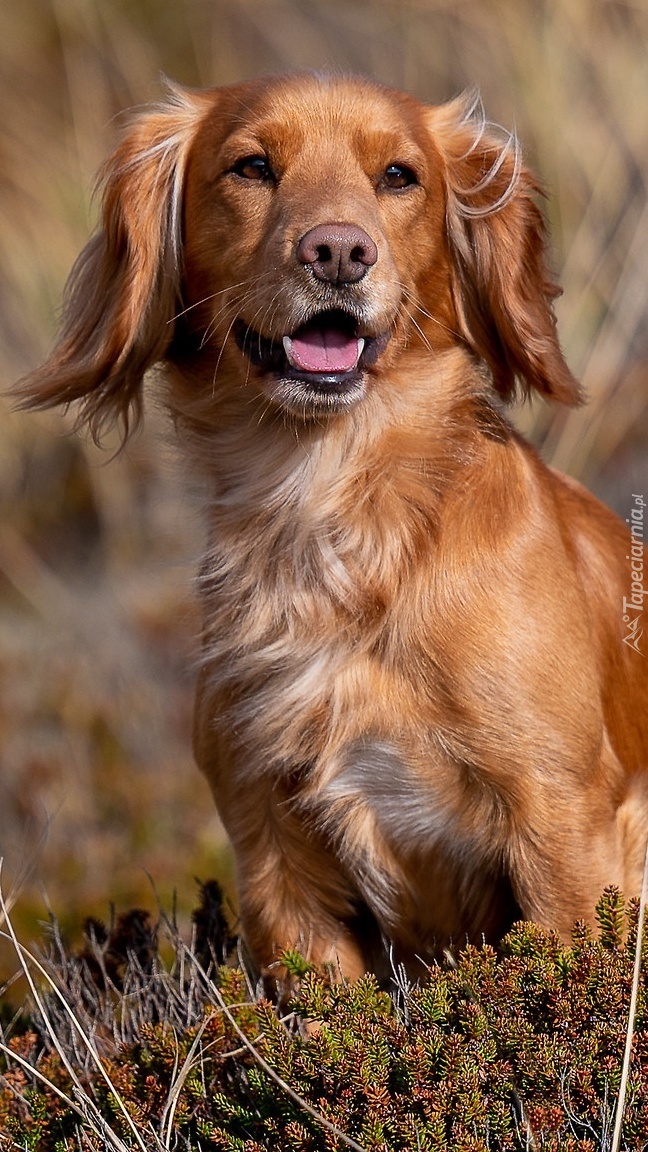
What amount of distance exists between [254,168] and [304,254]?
0.44 meters

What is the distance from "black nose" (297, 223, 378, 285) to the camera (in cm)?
286

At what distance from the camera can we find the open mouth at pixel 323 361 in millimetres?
3010

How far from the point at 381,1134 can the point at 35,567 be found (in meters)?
5.05

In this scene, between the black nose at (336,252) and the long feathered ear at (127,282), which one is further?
the long feathered ear at (127,282)

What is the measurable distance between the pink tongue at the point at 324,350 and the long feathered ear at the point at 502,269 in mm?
460

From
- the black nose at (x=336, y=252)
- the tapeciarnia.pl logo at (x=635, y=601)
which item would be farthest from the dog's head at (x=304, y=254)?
the tapeciarnia.pl logo at (x=635, y=601)

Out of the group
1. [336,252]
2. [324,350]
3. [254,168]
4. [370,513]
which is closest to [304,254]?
[336,252]

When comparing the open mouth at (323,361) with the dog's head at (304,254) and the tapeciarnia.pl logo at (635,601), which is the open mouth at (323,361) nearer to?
the dog's head at (304,254)

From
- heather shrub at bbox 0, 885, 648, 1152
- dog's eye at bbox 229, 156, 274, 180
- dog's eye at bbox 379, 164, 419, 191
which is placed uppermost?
dog's eye at bbox 379, 164, 419, 191

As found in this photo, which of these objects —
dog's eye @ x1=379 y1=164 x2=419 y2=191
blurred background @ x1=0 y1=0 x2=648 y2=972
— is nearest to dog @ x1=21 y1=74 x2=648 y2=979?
A: dog's eye @ x1=379 y1=164 x2=419 y2=191

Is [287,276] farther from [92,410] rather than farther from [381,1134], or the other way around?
[381,1134]

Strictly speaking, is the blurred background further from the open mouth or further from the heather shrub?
the open mouth

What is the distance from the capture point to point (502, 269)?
337 cm

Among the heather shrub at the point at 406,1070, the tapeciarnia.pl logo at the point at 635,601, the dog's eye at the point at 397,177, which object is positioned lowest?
the heather shrub at the point at 406,1070
